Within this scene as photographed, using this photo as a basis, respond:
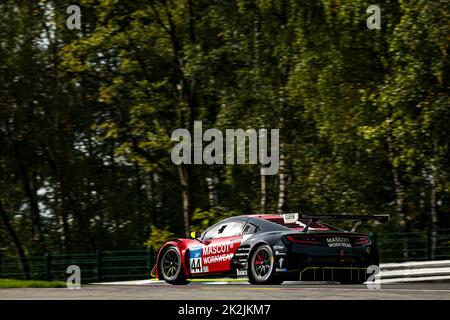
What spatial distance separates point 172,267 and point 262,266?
10.3ft

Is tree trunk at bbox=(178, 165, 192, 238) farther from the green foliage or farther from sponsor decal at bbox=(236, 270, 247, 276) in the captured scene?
sponsor decal at bbox=(236, 270, 247, 276)

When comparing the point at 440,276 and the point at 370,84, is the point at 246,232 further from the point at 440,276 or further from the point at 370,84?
the point at 370,84

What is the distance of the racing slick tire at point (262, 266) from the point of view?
14.6 metres

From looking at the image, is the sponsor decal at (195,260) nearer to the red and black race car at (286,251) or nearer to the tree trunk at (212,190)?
the red and black race car at (286,251)

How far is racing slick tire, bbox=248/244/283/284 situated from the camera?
14633 millimetres

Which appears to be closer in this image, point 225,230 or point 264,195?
point 225,230

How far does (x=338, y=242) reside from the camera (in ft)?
47.8

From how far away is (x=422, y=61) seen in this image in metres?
23.5

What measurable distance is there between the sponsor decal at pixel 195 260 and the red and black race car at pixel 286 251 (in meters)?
0.04

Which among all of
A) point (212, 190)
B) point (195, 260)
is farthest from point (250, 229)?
point (212, 190)

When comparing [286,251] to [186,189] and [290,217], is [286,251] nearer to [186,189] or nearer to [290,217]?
[290,217]

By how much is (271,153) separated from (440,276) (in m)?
9.42

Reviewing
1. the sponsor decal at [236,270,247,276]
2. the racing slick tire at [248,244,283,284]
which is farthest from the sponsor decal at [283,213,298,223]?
the sponsor decal at [236,270,247,276]
